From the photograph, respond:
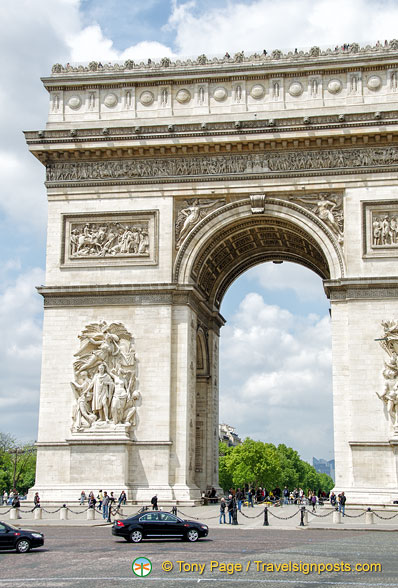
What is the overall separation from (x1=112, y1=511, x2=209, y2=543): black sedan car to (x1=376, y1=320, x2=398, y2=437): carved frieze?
505 inches

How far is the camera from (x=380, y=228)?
37.6 metres

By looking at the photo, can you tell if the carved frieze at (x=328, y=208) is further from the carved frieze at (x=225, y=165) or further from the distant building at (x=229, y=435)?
the distant building at (x=229, y=435)

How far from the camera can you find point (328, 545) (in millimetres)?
23625

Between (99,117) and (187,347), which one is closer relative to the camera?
(187,347)

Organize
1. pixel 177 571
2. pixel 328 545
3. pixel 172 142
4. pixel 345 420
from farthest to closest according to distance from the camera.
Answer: pixel 172 142 < pixel 345 420 < pixel 328 545 < pixel 177 571

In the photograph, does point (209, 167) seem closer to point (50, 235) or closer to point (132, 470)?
point (50, 235)

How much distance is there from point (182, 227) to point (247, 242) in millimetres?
5503

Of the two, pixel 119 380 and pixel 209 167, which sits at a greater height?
pixel 209 167

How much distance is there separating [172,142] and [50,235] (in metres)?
7.22

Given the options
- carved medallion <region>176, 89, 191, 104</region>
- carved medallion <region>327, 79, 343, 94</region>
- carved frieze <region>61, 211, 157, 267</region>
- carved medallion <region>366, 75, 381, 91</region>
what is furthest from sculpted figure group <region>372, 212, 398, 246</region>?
carved medallion <region>176, 89, 191, 104</region>

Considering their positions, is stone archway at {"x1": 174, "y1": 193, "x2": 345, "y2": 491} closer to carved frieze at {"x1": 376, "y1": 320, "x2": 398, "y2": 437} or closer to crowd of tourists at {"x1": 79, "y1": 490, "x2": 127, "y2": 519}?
carved frieze at {"x1": 376, "y1": 320, "x2": 398, "y2": 437}

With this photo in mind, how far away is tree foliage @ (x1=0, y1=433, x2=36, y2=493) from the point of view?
102 meters

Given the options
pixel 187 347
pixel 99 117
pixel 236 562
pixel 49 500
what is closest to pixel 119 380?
pixel 187 347

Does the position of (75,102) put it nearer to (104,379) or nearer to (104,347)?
(104,347)
